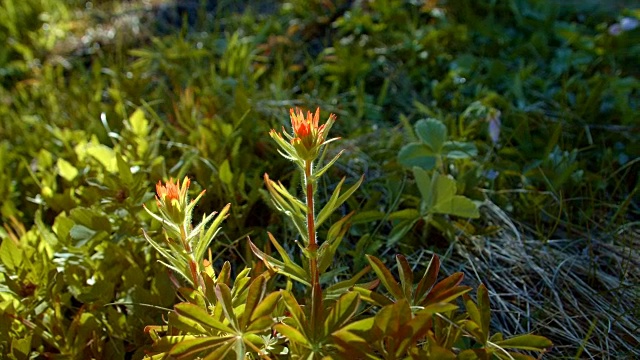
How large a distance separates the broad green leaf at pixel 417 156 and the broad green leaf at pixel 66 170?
106 cm

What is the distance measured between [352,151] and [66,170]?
0.94 meters

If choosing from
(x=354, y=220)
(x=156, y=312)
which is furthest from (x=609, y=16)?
(x=156, y=312)

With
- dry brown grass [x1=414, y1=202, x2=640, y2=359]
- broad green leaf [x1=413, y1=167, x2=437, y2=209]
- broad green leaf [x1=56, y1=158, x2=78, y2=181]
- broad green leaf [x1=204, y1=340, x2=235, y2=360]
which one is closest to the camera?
broad green leaf [x1=204, y1=340, x2=235, y2=360]

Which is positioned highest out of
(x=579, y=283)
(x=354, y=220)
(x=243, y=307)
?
(x=243, y=307)

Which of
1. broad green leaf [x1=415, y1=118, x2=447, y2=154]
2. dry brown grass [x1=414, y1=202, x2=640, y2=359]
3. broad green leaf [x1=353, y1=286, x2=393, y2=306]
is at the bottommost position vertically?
dry brown grass [x1=414, y1=202, x2=640, y2=359]

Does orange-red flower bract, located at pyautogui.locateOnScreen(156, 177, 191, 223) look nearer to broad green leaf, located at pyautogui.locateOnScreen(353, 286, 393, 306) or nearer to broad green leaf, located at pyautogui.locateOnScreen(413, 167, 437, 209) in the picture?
broad green leaf, located at pyautogui.locateOnScreen(353, 286, 393, 306)

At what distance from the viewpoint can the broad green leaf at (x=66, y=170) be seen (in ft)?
6.71

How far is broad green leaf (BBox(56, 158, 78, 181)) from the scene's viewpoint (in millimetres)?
2045

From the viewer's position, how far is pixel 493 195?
1.95 meters

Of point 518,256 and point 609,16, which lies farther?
point 609,16

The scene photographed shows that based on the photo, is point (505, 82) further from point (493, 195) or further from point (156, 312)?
point (156, 312)

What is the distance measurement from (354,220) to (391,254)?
0.52 feet

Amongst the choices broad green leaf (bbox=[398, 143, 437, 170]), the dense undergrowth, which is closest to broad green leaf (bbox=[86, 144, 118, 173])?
the dense undergrowth

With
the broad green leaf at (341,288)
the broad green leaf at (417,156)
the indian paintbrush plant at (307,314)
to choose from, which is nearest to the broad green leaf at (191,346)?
the indian paintbrush plant at (307,314)
